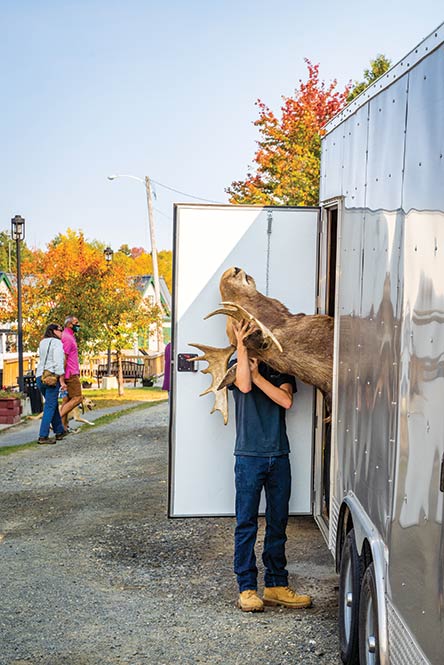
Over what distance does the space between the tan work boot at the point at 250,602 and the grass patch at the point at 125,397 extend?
14.3m

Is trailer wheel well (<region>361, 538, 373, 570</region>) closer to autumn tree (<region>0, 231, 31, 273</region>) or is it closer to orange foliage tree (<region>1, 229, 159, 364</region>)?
orange foliage tree (<region>1, 229, 159, 364</region>)

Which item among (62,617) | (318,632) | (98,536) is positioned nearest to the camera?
(318,632)

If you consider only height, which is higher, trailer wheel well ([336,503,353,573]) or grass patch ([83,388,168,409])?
trailer wheel well ([336,503,353,573])

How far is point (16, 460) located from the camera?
11.8m

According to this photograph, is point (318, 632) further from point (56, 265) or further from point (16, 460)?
point (56, 265)

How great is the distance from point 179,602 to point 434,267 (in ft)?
12.2

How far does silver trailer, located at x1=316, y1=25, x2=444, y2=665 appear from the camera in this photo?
3029 mm

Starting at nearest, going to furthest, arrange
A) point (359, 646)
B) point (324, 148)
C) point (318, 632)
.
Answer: point (359, 646) → point (318, 632) → point (324, 148)

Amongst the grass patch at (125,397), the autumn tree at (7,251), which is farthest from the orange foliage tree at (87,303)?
the autumn tree at (7,251)

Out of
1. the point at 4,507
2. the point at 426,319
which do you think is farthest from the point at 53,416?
the point at 426,319

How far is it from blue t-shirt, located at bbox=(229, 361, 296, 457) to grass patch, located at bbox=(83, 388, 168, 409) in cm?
1431

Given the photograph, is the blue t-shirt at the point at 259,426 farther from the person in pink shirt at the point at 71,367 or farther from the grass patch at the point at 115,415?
the grass patch at the point at 115,415

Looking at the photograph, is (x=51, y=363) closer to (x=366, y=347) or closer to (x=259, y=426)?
(x=259, y=426)

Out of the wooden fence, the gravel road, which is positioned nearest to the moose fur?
the gravel road
